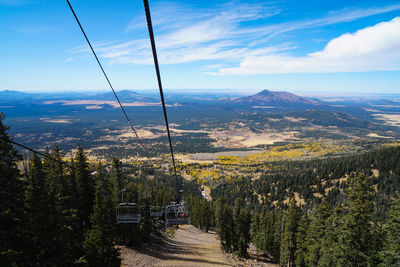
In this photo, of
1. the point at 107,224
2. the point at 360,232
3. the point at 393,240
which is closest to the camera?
the point at 393,240

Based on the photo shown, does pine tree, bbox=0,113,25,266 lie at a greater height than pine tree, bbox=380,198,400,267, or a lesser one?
greater

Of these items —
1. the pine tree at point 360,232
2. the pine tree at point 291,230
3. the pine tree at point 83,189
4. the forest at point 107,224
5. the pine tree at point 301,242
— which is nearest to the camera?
the forest at point 107,224

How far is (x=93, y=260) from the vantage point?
2350 cm

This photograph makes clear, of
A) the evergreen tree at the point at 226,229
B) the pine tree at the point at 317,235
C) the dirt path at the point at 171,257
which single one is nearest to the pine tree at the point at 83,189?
the dirt path at the point at 171,257

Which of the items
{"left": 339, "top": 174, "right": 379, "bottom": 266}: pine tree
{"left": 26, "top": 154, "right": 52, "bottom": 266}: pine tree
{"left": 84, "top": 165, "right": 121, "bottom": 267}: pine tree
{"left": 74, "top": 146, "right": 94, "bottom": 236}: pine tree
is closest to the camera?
{"left": 26, "top": 154, "right": 52, "bottom": 266}: pine tree

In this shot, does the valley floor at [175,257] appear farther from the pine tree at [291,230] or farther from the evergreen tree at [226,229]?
the pine tree at [291,230]

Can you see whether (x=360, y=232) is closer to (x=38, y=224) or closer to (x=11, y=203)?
(x=38, y=224)

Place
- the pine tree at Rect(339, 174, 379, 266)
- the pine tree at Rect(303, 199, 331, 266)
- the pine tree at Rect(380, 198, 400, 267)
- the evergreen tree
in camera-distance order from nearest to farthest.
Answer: the pine tree at Rect(380, 198, 400, 267) → the pine tree at Rect(339, 174, 379, 266) → the pine tree at Rect(303, 199, 331, 266) → the evergreen tree

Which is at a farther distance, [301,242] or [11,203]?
[301,242]

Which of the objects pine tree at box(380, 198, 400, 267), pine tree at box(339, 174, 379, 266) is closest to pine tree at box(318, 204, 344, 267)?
pine tree at box(339, 174, 379, 266)

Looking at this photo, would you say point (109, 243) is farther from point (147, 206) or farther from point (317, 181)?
point (317, 181)

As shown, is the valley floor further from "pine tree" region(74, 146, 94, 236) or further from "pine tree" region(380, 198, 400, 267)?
"pine tree" region(380, 198, 400, 267)

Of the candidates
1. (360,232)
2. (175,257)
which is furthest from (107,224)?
(360,232)

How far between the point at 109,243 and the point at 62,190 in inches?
396
